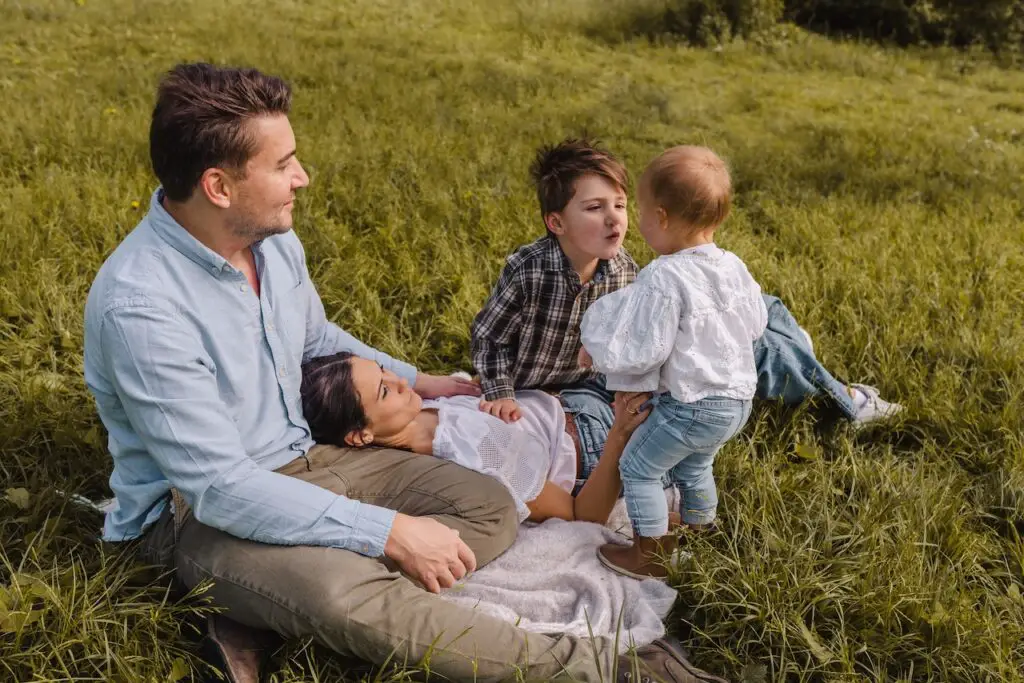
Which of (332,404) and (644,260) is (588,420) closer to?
(332,404)

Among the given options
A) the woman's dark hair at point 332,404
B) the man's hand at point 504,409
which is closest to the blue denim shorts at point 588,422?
the man's hand at point 504,409

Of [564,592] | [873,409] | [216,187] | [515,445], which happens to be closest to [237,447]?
[216,187]

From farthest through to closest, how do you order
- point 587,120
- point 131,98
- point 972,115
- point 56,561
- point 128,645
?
point 972,115 < point 587,120 < point 131,98 < point 56,561 < point 128,645

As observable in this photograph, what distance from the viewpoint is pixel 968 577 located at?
2.84m

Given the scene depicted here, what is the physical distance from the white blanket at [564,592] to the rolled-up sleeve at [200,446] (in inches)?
20.5

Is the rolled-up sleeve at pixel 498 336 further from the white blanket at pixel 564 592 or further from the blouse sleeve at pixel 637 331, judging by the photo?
the blouse sleeve at pixel 637 331

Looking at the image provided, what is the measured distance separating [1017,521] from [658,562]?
1398 millimetres

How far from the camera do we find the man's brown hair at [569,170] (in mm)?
3160

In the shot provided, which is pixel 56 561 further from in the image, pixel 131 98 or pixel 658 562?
pixel 131 98

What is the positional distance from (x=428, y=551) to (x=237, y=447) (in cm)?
67

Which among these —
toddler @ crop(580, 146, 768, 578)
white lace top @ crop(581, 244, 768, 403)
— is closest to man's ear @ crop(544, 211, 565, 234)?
toddler @ crop(580, 146, 768, 578)

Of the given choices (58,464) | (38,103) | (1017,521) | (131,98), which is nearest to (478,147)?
(131,98)

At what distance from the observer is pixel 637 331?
2613 mm

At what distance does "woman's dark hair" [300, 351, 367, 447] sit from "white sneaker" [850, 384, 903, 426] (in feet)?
6.97
